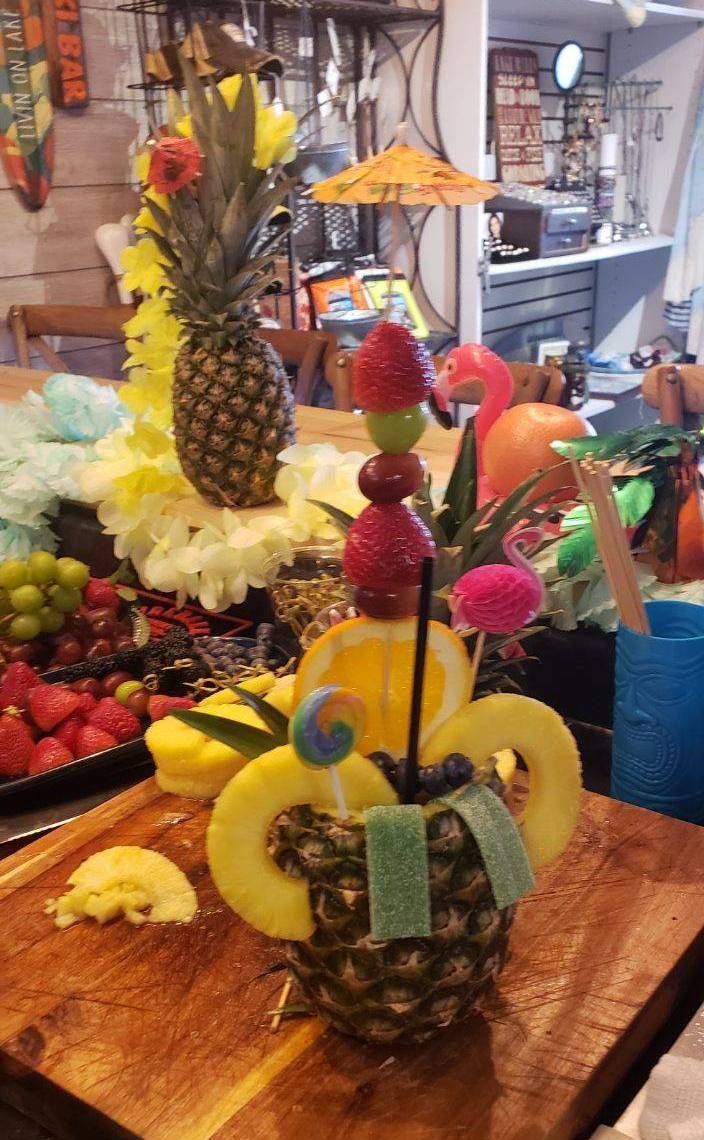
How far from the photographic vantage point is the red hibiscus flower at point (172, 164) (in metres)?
1.23

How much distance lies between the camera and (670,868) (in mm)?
785

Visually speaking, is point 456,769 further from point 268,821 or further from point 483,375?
point 483,375

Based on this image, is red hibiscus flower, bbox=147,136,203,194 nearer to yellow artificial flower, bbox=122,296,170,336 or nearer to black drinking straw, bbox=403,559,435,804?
yellow artificial flower, bbox=122,296,170,336

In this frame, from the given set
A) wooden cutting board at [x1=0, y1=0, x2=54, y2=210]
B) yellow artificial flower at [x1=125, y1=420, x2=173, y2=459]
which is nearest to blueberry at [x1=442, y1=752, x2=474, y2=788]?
yellow artificial flower at [x1=125, y1=420, x2=173, y2=459]

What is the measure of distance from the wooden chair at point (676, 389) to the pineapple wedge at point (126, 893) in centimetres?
154

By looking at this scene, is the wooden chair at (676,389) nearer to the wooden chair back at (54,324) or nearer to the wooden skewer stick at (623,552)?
the wooden skewer stick at (623,552)

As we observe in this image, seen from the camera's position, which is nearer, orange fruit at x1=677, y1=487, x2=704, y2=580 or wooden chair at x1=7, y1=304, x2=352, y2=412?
orange fruit at x1=677, y1=487, x2=704, y2=580

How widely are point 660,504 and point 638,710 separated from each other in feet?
0.88

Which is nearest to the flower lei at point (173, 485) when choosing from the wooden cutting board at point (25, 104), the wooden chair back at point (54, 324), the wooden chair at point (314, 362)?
the wooden chair at point (314, 362)

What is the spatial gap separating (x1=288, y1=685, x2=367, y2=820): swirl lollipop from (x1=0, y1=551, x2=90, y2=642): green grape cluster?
0.84 metres

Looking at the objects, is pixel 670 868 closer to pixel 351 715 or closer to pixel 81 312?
pixel 351 715

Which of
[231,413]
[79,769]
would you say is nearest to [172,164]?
[231,413]

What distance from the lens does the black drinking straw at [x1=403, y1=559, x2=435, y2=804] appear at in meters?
0.54

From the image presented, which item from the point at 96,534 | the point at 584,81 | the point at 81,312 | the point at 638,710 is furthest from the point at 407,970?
the point at 584,81
